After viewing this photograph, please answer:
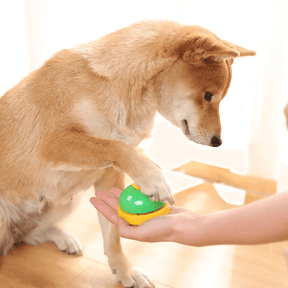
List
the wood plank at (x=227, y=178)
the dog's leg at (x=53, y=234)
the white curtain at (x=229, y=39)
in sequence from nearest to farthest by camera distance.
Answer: the dog's leg at (x=53, y=234) < the white curtain at (x=229, y=39) < the wood plank at (x=227, y=178)

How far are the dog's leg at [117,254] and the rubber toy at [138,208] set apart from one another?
373mm

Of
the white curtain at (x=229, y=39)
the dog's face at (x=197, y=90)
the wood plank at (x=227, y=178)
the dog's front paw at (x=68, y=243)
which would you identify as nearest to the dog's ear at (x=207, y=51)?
the dog's face at (x=197, y=90)

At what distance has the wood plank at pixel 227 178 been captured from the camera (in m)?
1.98

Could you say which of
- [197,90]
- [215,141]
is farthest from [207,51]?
[215,141]

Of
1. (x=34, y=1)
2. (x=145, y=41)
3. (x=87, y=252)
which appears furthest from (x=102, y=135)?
(x=34, y=1)

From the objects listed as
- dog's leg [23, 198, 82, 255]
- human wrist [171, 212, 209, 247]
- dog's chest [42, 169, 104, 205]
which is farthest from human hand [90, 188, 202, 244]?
dog's leg [23, 198, 82, 255]

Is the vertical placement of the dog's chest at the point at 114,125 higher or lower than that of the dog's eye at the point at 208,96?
lower

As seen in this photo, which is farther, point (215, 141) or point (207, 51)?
point (215, 141)

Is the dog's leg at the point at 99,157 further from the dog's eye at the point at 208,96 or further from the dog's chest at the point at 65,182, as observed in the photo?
the dog's eye at the point at 208,96

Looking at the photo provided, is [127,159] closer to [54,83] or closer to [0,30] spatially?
[54,83]

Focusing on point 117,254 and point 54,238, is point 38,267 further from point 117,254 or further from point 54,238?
point 117,254

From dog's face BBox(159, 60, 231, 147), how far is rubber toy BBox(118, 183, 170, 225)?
356mm

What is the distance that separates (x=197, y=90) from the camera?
1182mm

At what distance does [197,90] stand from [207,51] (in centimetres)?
15
